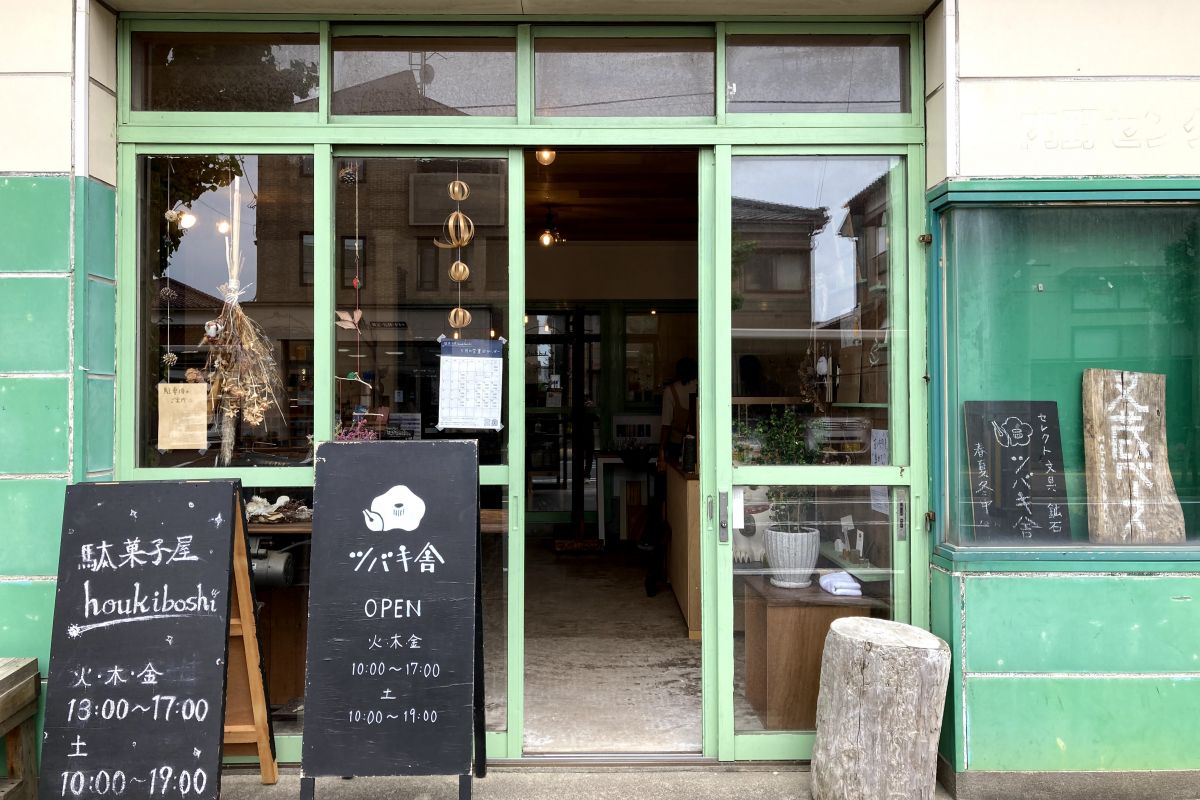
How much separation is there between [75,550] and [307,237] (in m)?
1.41

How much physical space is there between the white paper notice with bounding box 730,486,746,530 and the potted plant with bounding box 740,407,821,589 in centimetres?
11

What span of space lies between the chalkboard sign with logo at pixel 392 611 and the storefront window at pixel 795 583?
1.12 metres

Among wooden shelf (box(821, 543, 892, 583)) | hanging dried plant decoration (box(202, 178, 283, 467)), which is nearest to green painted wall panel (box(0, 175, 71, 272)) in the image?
hanging dried plant decoration (box(202, 178, 283, 467))

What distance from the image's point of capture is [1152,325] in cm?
303

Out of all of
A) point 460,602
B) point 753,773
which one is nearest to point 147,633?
point 460,602

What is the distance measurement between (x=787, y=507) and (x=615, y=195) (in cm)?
404

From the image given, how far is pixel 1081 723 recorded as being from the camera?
2783mm

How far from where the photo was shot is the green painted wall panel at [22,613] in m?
2.81

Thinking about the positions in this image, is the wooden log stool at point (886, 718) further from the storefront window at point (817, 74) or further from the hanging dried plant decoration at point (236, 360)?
the hanging dried plant decoration at point (236, 360)

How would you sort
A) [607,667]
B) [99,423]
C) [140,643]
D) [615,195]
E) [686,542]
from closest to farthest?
[140,643]
[99,423]
[607,667]
[686,542]
[615,195]

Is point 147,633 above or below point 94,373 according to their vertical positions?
below

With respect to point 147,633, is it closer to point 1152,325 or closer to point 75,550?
point 75,550

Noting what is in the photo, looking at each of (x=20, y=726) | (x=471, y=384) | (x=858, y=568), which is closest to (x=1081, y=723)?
(x=858, y=568)

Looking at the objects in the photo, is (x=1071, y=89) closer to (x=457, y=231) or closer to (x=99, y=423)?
(x=457, y=231)
